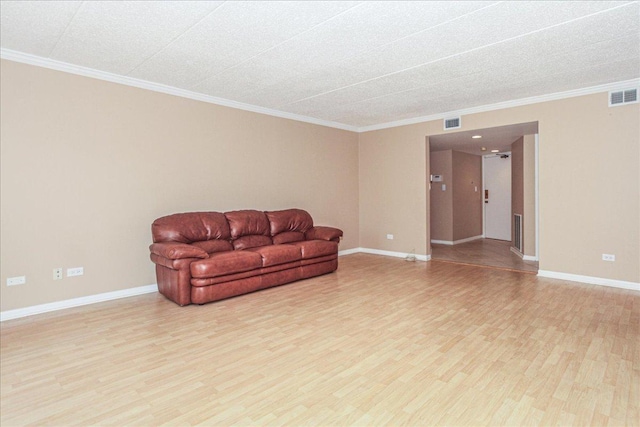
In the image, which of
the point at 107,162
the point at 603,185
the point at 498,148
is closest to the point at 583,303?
the point at 603,185

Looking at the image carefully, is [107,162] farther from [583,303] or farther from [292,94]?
[583,303]

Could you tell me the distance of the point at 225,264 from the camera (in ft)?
13.3

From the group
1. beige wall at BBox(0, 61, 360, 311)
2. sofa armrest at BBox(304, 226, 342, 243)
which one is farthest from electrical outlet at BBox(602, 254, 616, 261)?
beige wall at BBox(0, 61, 360, 311)

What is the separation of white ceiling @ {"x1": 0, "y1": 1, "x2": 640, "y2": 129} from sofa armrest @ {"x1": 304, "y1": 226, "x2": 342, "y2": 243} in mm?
2086

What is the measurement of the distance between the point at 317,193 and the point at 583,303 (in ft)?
14.2

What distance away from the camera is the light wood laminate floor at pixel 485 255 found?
6036 mm

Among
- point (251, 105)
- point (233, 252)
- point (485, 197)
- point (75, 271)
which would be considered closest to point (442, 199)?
point (485, 197)

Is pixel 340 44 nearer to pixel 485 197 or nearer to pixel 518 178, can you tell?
pixel 518 178

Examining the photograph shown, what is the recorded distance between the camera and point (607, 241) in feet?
15.5

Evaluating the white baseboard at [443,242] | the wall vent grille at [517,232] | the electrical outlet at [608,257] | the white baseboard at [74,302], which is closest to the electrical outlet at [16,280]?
the white baseboard at [74,302]

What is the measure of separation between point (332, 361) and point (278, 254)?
2.22 meters

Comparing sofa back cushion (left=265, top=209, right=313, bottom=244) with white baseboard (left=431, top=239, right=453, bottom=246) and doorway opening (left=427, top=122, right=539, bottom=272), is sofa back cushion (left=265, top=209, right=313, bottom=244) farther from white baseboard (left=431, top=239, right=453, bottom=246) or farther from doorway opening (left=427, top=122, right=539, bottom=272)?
white baseboard (left=431, top=239, right=453, bottom=246)

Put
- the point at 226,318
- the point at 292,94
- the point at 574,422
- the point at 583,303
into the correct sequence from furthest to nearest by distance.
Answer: the point at 292,94 → the point at 583,303 → the point at 226,318 → the point at 574,422

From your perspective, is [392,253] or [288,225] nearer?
[288,225]
